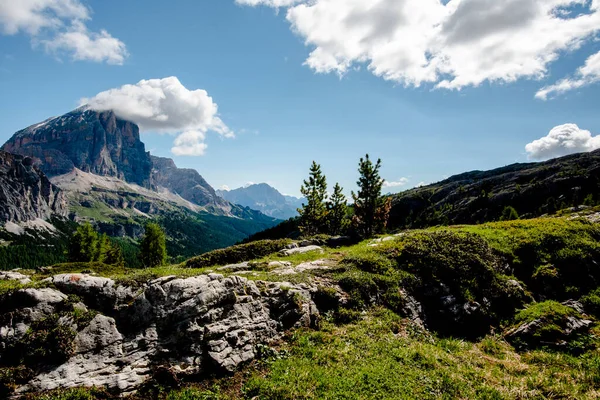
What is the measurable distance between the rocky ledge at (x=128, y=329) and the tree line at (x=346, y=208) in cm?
3154

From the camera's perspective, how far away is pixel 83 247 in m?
71.4

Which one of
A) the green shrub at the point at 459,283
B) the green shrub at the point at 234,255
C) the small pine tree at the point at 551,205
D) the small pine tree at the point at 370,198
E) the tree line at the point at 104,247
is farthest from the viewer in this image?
the small pine tree at the point at 551,205

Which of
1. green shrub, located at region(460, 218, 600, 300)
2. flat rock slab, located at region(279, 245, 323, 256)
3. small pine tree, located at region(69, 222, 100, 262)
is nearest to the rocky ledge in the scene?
flat rock slab, located at region(279, 245, 323, 256)

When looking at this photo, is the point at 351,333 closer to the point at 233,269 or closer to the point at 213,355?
the point at 213,355

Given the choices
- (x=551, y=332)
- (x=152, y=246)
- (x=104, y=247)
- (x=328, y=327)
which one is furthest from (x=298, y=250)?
(x=104, y=247)

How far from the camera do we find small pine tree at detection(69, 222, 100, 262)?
7069 centimetres

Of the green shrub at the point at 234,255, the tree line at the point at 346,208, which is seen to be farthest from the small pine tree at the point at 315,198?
the green shrub at the point at 234,255

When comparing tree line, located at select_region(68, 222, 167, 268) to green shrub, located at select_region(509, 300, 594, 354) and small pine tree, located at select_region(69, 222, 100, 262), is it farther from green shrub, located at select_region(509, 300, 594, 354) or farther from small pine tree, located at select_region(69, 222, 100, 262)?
green shrub, located at select_region(509, 300, 594, 354)

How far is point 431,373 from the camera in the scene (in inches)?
533

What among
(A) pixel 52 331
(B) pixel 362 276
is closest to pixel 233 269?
(B) pixel 362 276

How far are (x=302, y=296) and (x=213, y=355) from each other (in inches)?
263

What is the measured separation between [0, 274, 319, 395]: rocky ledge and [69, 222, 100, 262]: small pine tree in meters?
68.8

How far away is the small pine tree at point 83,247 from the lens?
7069cm

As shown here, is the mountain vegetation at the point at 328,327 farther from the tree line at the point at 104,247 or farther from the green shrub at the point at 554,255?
the tree line at the point at 104,247
